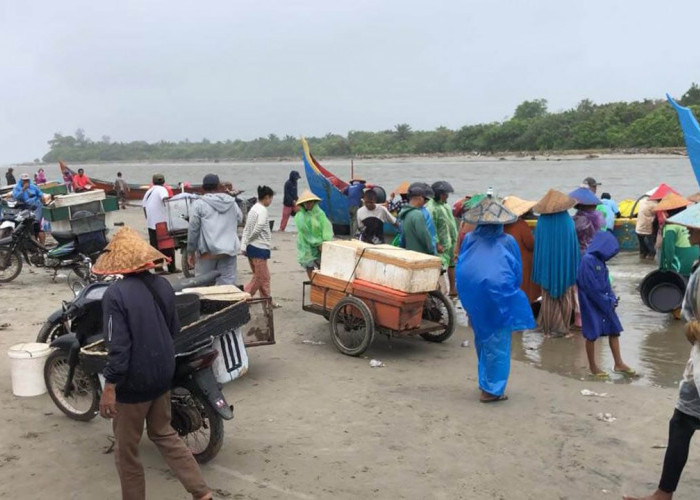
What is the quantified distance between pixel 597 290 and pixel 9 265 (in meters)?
8.81

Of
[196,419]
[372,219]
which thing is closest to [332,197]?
[372,219]

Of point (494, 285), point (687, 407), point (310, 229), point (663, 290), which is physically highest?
point (310, 229)

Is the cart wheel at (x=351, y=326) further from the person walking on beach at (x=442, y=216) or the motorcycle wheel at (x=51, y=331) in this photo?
the motorcycle wheel at (x=51, y=331)

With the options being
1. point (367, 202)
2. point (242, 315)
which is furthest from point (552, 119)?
point (242, 315)

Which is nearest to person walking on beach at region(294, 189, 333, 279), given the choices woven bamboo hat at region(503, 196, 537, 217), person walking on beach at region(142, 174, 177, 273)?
woven bamboo hat at region(503, 196, 537, 217)

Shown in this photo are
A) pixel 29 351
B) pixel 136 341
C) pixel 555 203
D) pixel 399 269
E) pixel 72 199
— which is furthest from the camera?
pixel 72 199

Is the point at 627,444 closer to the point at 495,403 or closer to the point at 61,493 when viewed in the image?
the point at 495,403

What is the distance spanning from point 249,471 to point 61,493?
44.9 inches

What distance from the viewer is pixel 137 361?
3.46 metres

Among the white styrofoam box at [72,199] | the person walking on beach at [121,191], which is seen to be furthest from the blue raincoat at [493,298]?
the person walking on beach at [121,191]

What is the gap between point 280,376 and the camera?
6383 mm

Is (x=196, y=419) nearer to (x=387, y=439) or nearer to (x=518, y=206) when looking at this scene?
(x=387, y=439)

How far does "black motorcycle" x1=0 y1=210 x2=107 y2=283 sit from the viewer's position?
32.9 ft

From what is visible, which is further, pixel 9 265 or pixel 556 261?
pixel 9 265
